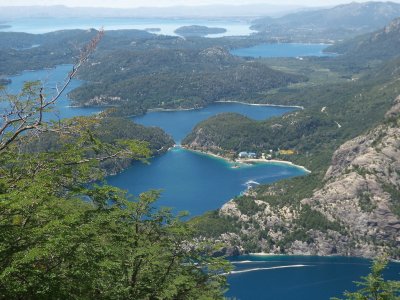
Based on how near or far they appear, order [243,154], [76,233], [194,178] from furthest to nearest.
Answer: [243,154]
[194,178]
[76,233]

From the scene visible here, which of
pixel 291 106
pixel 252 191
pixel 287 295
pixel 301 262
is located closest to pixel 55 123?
pixel 287 295

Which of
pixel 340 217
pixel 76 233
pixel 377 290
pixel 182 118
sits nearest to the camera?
pixel 76 233

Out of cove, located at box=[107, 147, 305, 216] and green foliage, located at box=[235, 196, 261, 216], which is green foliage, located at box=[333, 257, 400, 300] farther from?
cove, located at box=[107, 147, 305, 216]

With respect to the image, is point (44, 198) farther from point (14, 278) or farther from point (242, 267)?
point (242, 267)

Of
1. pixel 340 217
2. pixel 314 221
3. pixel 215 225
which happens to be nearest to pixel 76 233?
pixel 215 225

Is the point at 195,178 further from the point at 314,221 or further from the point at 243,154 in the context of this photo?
the point at 314,221

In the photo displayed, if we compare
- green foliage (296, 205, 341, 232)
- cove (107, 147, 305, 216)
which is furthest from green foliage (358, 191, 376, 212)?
cove (107, 147, 305, 216)

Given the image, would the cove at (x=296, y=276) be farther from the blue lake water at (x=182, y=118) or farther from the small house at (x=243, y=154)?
the blue lake water at (x=182, y=118)
